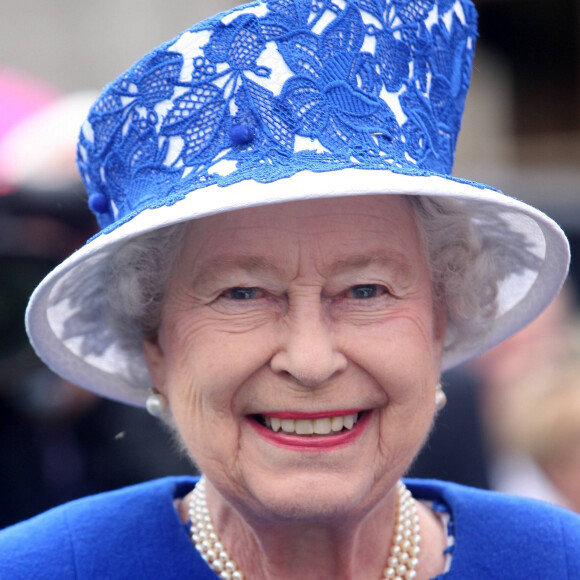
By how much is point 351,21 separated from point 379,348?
693mm

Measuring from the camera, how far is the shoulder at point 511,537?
2.52 meters

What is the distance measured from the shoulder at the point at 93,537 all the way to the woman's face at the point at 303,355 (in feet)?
1.11

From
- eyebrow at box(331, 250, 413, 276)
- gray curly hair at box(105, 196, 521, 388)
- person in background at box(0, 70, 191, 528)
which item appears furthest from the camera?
person in background at box(0, 70, 191, 528)

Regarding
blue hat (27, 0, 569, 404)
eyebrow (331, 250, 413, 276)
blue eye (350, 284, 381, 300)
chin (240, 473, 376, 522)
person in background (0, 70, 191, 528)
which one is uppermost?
blue hat (27, 0, 569, 404)

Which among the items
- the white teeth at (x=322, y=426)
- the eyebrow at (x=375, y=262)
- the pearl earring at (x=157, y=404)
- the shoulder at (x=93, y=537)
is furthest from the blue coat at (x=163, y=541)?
the eyebrow at (x=375, y=262)

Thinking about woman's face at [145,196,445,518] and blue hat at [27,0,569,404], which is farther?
woman's face at [145,196,445,518]

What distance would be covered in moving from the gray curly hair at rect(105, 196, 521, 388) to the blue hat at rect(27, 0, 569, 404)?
92mm

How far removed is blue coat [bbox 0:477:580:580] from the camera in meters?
2.49

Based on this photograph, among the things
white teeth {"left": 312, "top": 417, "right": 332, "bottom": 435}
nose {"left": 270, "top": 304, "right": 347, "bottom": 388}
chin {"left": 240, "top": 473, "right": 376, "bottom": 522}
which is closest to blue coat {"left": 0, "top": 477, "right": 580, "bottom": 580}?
chin {"left": 240, "top": 473, "right": 376, "bottom": 522}

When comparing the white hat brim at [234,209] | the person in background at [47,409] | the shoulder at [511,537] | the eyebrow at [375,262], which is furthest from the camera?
the person in background at [47,409]

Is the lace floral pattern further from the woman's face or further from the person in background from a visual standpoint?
the person in background

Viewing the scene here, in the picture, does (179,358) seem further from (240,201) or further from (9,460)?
(9,460)

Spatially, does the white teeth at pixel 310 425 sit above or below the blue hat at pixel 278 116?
below

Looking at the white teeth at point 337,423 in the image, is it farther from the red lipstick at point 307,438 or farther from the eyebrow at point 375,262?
the eyebrow at point 375,262
